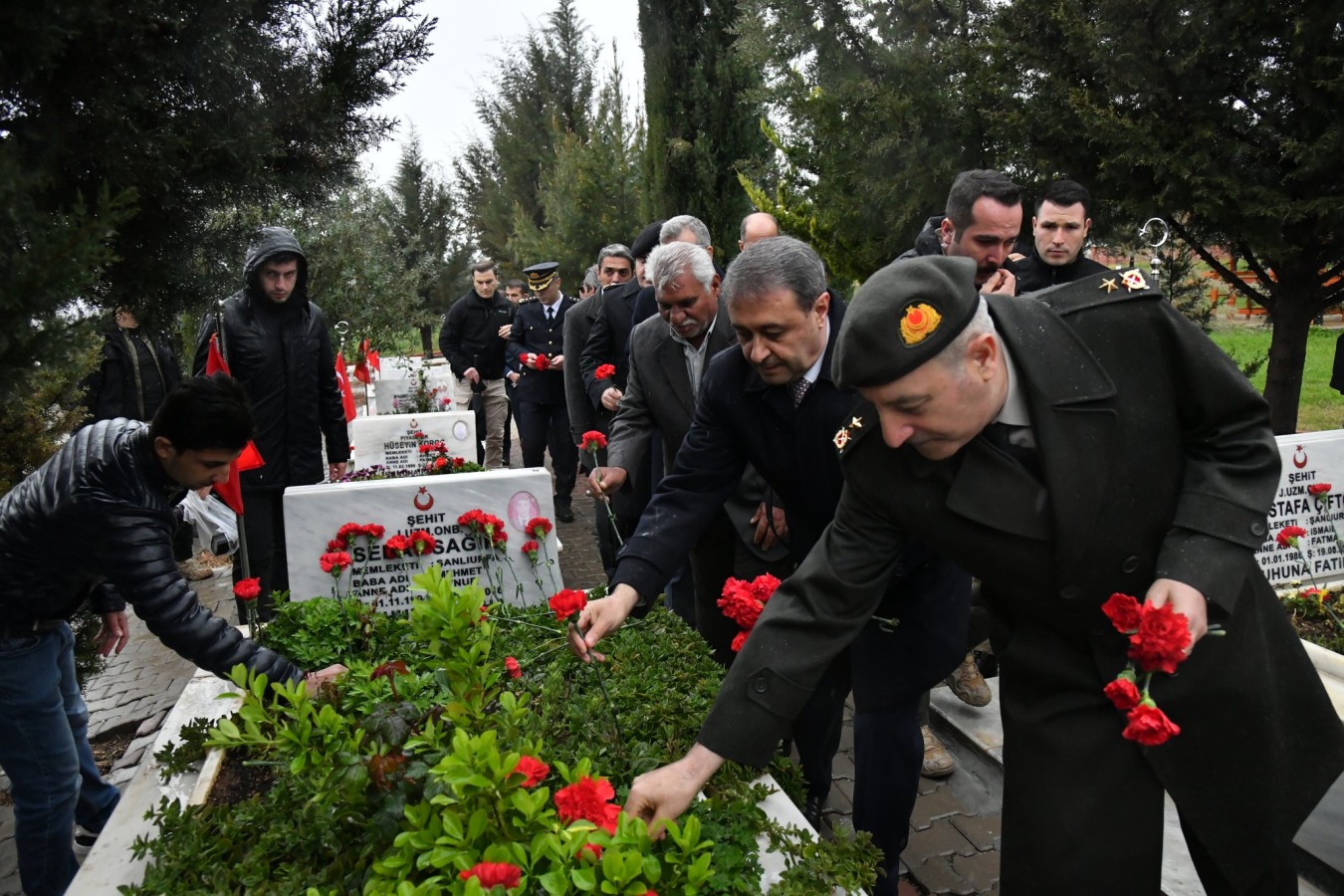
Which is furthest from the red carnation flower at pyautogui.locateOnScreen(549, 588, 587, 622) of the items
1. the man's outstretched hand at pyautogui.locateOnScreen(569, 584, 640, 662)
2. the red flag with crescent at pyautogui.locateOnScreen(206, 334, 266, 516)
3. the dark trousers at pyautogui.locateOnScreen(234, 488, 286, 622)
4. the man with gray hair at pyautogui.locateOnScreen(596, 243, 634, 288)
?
the man with gray hair at pyautogui.locateOnScreen(596, 243, 634, 288)

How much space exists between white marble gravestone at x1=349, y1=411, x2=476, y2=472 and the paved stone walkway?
6.01 ft

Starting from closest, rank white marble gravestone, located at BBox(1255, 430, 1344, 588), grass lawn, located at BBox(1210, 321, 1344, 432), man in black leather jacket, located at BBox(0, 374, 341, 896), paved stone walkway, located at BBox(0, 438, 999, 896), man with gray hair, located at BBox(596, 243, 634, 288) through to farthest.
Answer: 1. man in black leather jacket, located at BBox(0, 374, 341, 896)
2. paved stone walkway, located at BBox(0, 438, 999, 896)
3. white marble gravestone, located at BBox(1255, 430, 1344, 588)
4. man with gray hair, located at BBox(596, 243, 634, 288)
5. grass lawn, located at BBox(1210, 321, 1344, 432)

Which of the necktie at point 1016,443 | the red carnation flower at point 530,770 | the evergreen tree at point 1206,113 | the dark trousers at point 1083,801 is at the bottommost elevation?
the dark trousers at point 1083,801

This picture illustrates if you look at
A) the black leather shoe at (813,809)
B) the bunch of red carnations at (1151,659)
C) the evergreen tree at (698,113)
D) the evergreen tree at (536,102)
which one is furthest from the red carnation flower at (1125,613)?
the evergreen tree at (536,102)

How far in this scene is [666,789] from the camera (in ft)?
6.49

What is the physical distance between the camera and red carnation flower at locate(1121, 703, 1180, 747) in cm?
168

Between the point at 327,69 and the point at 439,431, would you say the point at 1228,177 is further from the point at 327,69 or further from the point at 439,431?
the point at 439,431

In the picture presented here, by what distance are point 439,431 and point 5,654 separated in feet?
18.0

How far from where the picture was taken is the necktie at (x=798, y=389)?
2.99 metres

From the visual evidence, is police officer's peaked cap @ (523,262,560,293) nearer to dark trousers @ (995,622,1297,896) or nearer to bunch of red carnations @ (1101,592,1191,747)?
dark trousers @ (995,622,1297,896)

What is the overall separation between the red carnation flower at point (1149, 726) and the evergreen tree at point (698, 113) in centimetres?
1409

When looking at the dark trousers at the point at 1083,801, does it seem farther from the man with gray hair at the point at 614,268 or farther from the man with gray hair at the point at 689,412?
the man with gray hair at the point at 614,268

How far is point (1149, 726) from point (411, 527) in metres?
3.65

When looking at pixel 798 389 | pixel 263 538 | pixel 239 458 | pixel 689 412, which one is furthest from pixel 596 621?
pixel 263 538
